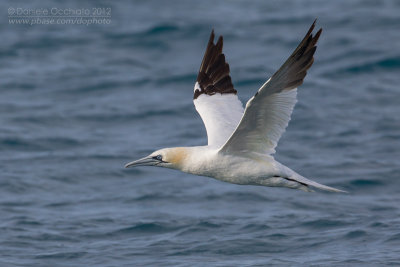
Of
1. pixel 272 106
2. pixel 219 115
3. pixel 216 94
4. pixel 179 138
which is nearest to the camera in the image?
pixel 272 106

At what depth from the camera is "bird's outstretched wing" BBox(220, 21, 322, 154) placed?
920cm

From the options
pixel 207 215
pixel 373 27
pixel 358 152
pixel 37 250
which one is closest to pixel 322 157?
pixel 358 152

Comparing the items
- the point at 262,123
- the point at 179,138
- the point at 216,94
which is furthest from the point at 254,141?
the point at 179,138

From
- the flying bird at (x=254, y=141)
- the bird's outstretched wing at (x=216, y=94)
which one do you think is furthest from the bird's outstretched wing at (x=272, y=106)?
the bird's outstretched wing at (x=216, y=94)

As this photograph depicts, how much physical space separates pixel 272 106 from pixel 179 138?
6678 mm

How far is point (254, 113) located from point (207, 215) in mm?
3745

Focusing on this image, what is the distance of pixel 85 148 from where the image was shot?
1577 cm

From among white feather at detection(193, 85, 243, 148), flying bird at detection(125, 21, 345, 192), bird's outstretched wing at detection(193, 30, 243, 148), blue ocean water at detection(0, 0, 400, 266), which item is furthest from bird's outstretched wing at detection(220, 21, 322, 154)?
blue ocean water at detection(0, 0, 400, 266)

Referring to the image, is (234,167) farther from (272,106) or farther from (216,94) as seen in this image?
(216,94)

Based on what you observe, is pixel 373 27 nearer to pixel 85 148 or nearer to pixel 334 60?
pixel 334 60

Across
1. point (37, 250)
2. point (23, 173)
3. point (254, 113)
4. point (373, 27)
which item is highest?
point (373, 27)

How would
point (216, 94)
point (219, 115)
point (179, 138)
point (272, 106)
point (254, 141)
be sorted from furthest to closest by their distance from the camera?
point (179, 138) → point (216, 94) → point (219, 115) → point (254, 141) → point (272, 106)

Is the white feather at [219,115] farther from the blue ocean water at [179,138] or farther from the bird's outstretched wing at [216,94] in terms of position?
the blue ocean water at [179,138]

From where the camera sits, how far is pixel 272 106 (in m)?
9.66
